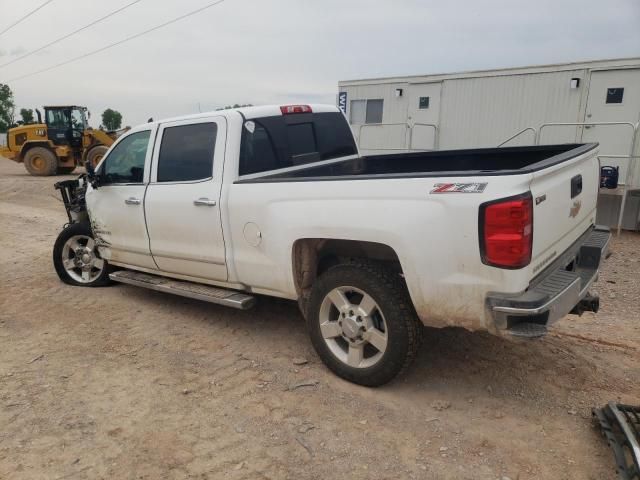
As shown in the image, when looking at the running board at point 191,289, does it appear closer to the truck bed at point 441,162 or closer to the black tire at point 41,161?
the truck bed at point 441,162

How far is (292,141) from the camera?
4.47m

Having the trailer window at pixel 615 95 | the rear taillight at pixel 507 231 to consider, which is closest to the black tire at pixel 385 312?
the rear taillight at pixel 507 231

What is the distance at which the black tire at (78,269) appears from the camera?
5.66 meters

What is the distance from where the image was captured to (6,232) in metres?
9.29

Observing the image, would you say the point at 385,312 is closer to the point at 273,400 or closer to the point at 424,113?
the point at 273,400

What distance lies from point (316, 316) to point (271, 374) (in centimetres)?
58

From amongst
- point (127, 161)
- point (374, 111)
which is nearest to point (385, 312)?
point (127, 161)

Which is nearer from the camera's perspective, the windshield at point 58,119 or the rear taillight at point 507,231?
the rear taillight at point 507,231

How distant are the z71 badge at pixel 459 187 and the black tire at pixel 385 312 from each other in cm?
74

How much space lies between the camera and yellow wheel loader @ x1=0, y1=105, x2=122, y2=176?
64.2 feet

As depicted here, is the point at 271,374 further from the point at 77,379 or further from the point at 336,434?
the point at 77,379

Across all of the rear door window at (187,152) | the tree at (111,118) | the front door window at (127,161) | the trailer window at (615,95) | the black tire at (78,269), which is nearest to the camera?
the rear door window at (187,152)

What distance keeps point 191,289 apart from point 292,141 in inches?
62.9

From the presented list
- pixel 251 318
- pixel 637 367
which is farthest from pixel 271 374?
pixel 637 367
